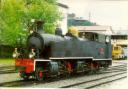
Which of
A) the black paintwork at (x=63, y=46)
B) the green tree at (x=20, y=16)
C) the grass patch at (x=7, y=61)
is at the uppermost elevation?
the green tree at (x=20, y=16)

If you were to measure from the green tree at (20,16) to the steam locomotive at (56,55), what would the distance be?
152cm

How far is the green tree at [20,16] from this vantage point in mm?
16578

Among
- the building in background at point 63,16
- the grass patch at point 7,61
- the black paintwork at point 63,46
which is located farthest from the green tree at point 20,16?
the black paintwork at point 63,46

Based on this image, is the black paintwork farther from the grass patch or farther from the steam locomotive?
the grass patch

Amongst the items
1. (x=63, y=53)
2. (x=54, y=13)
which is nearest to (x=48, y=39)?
(x=63, y=53)

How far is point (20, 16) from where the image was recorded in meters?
18.5

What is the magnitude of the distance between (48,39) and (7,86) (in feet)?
7.61

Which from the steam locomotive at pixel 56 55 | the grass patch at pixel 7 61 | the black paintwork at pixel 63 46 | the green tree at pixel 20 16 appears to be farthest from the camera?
the green tree at pixel 20 16

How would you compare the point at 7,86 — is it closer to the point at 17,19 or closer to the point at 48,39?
the point at 48,39

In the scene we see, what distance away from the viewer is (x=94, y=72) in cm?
1688

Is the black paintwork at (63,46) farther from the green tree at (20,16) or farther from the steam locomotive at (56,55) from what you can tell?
the green tree at (20,16)

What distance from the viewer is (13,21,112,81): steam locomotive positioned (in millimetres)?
13023

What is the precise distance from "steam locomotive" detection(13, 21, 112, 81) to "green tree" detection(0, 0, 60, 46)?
1.52 meters

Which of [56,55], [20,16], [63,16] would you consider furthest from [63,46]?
[63,16]
